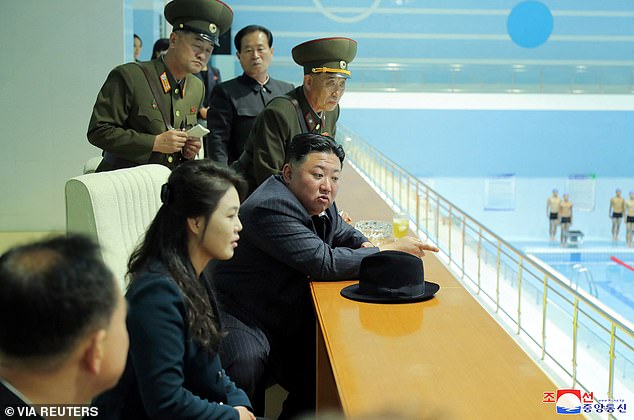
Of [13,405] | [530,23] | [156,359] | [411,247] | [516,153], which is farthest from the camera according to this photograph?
[516,153]

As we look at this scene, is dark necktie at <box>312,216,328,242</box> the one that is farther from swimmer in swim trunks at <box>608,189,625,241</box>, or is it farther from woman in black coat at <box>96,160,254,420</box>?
swimmer in swim trunks at <box>608,189,625,241</box>

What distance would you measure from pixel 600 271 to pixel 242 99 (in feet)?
35.1

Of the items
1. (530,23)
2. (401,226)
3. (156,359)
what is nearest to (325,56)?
(401,226)

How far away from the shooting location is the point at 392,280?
6.75 ft

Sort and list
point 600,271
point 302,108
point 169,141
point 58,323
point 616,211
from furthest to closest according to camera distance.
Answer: point 616,211 < point 600,271 < point 302,108 < point 169,141 < point 58,323

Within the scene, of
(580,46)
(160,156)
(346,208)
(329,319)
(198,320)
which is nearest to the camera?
(198,320)

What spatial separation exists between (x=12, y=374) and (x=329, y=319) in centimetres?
107

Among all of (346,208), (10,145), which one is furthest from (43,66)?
(346,208)

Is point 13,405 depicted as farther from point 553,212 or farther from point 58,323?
point 553,212

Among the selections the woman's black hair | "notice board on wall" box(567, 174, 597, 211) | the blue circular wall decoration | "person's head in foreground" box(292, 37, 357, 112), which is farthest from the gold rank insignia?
"notice board on wall" box(567, 174, 597, 211)

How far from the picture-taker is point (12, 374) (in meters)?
0.90

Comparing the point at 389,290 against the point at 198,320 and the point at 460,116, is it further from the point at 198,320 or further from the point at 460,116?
the point at 460,116

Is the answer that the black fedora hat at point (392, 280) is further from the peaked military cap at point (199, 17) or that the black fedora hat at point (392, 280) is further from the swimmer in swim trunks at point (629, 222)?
the swimmer in swim trunks at point (629, 222)

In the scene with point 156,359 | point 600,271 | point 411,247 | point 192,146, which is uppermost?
point 192,146
